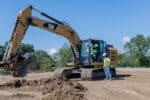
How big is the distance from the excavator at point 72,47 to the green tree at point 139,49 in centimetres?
6315

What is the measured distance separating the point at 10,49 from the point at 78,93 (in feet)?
23.7

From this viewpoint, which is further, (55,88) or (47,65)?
(47,65)

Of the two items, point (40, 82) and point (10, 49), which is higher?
point (10, 49)

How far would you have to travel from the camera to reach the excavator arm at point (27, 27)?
19781 mm

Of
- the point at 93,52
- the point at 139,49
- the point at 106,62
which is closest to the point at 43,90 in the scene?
the point at 106,62

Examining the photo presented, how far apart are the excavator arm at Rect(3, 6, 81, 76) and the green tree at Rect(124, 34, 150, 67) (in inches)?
2501

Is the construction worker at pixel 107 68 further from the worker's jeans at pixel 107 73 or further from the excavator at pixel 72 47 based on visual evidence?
the excavator at pixel 72 47

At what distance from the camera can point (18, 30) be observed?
2050 cm

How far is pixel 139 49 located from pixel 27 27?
245 ft

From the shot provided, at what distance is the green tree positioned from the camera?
88.2 metres

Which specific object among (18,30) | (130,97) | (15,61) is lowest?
(130,97)

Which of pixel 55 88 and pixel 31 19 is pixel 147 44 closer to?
pixel 31 19

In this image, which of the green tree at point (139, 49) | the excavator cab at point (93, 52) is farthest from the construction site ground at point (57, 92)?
the green tree at point (139, 49)

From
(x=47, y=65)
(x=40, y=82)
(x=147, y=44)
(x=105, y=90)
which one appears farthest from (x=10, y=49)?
(x=147, y=44)
